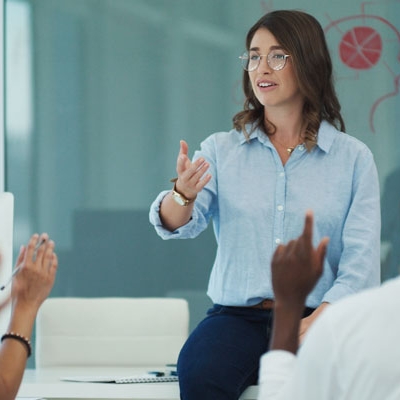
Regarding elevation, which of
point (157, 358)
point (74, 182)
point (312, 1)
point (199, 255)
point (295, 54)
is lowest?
point (157, 358)

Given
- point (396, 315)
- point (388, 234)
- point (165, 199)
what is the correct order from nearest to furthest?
1. point (396, 315)
2. point (165, 199)
3. point (388, 234)

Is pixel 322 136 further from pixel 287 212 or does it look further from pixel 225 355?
pixel 225 355

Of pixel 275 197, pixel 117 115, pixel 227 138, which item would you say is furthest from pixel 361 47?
pixel 275 197

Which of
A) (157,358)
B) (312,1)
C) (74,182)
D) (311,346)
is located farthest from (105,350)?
(311,346)

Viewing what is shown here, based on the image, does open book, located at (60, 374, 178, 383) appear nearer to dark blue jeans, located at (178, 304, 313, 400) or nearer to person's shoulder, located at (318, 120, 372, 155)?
dark blue jeans, located at (178, 304, 313, 400)

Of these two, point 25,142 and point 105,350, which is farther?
point 25,142

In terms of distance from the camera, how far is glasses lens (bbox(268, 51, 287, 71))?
3039 mm

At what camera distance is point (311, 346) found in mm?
1358

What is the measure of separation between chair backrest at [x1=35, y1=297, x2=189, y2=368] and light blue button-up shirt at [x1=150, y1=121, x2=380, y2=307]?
1.60 ft

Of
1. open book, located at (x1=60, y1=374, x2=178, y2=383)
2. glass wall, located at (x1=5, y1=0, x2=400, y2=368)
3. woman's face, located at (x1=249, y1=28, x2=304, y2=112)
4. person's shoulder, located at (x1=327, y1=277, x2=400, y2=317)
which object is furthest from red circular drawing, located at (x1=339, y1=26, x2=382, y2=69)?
person's shoulder, located at (x1=327, y1=277, x2=400, y2=317)

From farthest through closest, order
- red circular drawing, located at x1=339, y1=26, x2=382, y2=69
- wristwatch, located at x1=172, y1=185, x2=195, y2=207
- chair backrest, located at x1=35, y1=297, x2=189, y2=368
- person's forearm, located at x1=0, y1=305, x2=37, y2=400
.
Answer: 1. red circular drawing, located at x1=339, y1=26, x2=382, y2=69
2. chair backrest, located at x1=35, y1=297, x2=189, y2=368
3. wristwatch, located at x1=172, y1=185, x2=195, y2=207
4. person's forearm, located at x1=0, y1=305, x2=37, y2=400

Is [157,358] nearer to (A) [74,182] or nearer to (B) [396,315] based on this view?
(A) [74,182]

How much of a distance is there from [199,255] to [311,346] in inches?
113

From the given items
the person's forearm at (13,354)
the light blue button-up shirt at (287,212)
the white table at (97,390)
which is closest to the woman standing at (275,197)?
the light blue button-up shirt at (287,212)
